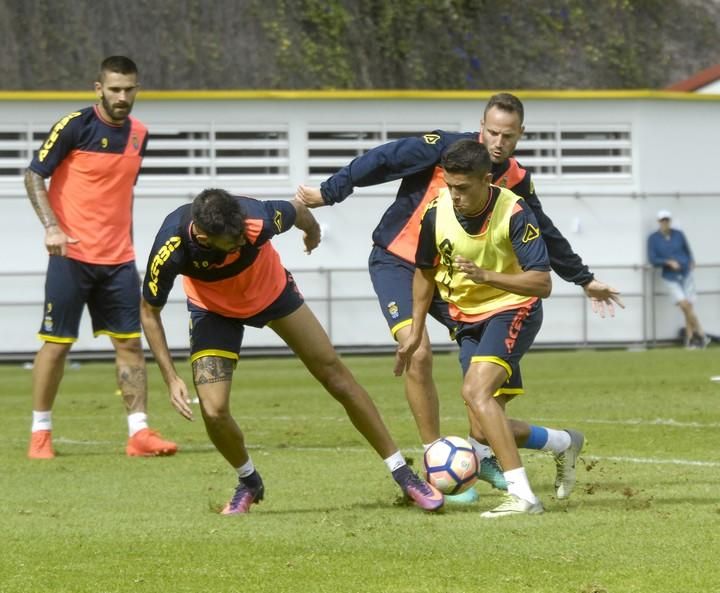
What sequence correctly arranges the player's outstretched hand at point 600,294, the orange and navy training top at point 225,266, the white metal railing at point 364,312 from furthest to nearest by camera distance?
the white metal railing at point 364,312, the player's outstretched hand at point 600,294, the orange and navy training top at point 225,266

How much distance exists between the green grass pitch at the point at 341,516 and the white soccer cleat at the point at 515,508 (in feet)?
0.29

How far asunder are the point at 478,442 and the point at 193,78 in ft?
68.2

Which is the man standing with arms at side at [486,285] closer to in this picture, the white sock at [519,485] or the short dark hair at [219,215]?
the white sock at [519,485]

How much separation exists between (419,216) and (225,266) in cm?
160

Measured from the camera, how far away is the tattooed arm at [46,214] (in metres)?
11.3

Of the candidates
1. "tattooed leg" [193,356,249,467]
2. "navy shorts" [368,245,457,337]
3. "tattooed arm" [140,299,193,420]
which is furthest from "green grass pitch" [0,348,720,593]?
"navy shorts" [368,245,457,337]

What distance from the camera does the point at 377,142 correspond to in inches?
955

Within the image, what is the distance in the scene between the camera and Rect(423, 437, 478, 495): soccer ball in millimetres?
8422

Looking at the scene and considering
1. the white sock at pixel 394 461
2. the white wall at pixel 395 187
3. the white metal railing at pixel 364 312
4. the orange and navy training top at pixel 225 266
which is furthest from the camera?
the white wall at pixel 395 187

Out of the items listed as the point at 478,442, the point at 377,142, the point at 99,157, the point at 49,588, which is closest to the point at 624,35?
the point at 377,142

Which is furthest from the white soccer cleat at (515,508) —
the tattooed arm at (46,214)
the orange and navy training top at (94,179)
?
the orange and navy training top at (94,179)

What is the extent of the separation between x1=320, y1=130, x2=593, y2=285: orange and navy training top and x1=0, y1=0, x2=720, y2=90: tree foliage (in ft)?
64.6

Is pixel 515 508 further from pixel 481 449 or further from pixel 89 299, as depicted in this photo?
pixel 89 299

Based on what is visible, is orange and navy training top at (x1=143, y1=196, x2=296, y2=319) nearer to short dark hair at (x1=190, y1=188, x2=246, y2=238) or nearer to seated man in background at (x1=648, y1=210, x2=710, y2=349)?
short dark hair at (x1=190, y1=188, x2=246, y2=238)
